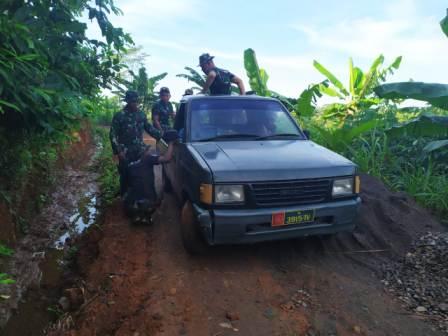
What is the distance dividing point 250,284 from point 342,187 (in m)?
1.35

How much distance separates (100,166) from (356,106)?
22.4 feet

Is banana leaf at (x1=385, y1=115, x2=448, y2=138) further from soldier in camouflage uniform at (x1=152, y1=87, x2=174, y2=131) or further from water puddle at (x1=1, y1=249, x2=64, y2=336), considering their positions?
water puddle at (x1=1, y1=249, x2=64, y2=336)

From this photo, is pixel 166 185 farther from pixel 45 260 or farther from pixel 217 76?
pixel 45 260

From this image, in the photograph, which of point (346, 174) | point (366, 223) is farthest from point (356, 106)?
point (346, 174)

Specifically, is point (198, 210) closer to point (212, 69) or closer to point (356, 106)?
point (212, 69)

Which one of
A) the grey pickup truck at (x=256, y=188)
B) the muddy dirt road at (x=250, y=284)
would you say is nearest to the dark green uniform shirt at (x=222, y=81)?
the grey pickup truck at (x=256, y=188)

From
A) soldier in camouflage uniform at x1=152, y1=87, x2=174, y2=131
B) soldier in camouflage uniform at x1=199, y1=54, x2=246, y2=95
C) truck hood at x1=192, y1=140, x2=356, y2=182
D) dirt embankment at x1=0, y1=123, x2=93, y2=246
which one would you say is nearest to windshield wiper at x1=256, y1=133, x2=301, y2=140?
truck hood at x1=192, y1=140, x2=356, y2=182

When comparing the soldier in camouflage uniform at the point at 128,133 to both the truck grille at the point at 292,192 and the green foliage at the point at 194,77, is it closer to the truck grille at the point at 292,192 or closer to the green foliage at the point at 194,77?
the truck grille at the point at 292,192

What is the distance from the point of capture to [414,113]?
31.2ft

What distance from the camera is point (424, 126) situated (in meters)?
5.97

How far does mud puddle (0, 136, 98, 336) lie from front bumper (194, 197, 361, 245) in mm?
1636

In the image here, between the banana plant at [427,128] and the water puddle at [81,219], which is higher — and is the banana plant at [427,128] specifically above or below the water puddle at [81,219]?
above

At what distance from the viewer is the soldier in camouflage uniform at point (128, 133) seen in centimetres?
Result: 534

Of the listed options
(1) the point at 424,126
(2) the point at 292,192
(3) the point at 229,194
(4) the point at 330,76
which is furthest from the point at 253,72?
(3) the point at 229,194
